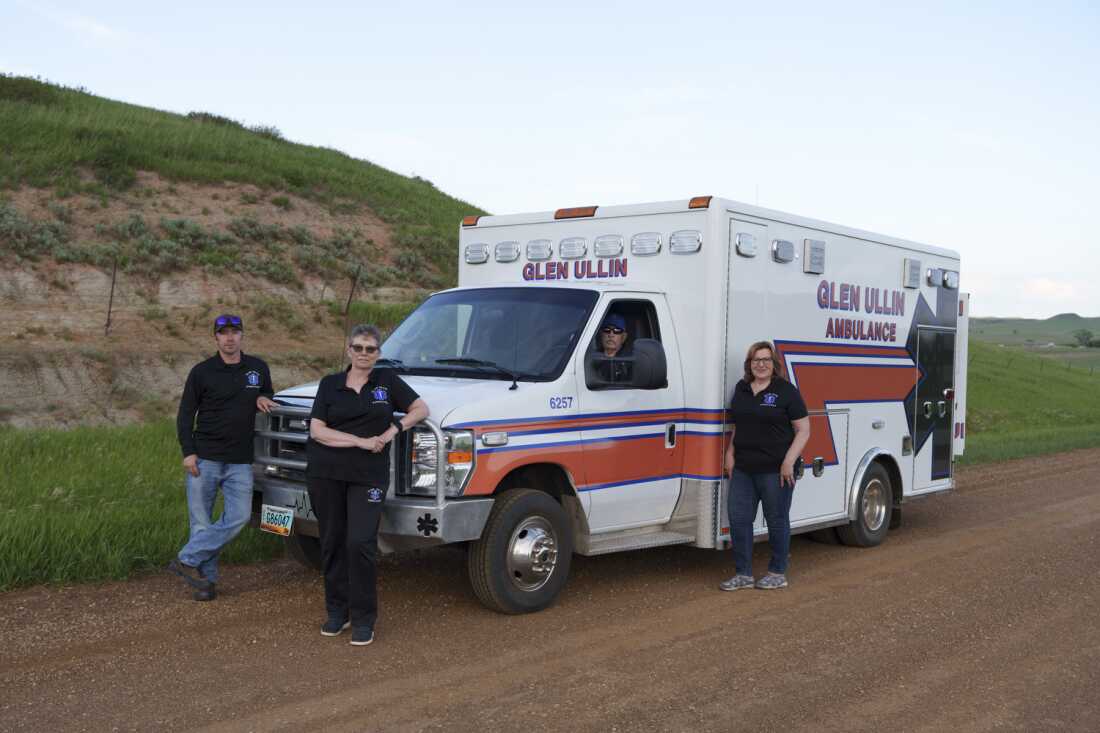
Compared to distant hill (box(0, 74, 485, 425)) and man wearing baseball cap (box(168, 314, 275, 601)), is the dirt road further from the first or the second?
distant hill (box(0, 74, 485, 425))

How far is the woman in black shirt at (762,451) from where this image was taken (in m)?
7.83

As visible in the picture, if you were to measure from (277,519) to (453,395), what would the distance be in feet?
4.72

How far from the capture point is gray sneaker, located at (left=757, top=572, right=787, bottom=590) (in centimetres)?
815

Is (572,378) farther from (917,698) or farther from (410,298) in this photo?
(410,298)

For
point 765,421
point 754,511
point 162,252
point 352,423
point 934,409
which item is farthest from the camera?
point 162,252

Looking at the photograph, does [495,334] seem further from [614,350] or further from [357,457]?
[357,457]

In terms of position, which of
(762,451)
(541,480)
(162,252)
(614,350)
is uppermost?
(162,252)

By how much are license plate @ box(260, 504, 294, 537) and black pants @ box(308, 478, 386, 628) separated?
21.3 inches

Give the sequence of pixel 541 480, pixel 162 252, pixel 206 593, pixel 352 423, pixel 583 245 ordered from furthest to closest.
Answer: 1. pixel 162 252
2. pixel 583 245
3. pixel 541 480
4. pixel 206 593
5. pixel 352 423

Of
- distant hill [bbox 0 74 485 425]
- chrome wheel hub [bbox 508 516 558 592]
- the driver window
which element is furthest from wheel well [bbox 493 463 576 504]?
distant hill [bbox 0 74 485 425]

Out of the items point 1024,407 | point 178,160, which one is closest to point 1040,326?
point 1024,407

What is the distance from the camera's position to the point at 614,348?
7734mm

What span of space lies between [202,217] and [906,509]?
74.2ft

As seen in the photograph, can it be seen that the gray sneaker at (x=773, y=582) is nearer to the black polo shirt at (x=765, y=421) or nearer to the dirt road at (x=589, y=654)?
the dirt road at (x=589, y=654)
